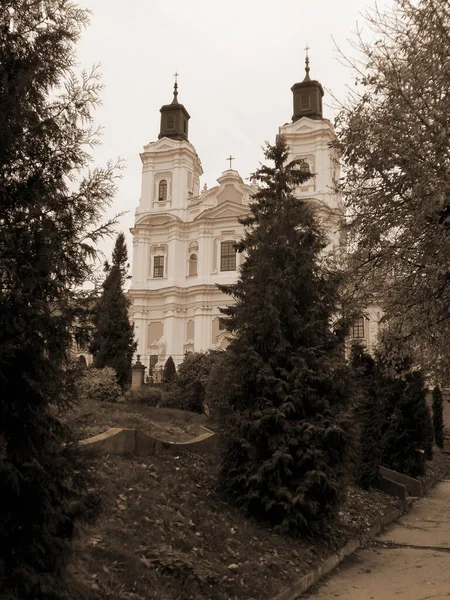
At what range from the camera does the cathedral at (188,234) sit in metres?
43.5

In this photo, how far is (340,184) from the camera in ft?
33.2

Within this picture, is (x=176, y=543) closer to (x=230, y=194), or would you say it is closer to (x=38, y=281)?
(x=38, y=281)

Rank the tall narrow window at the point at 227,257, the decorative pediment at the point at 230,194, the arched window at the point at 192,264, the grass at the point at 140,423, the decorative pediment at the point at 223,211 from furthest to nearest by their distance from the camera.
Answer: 1. the arched window at the point at 192,264
2. the decorative pediment at the point at 230,194
3. the decorative pediment at the point at 223,211
4. the tall narrow window at the point at 227,257
5. the grass at the point at 140,423

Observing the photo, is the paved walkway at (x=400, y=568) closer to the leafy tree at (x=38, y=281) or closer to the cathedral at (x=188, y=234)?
the leafy tree at (x=38, y=281)

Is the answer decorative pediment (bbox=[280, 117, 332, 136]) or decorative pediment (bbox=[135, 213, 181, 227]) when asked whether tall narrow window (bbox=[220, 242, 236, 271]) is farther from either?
decorative pediment (bbox=[280, 117, 332, 136])

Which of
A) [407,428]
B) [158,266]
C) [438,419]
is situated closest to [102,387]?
[407,428]

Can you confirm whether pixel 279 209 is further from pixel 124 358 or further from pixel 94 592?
pixel 124 358

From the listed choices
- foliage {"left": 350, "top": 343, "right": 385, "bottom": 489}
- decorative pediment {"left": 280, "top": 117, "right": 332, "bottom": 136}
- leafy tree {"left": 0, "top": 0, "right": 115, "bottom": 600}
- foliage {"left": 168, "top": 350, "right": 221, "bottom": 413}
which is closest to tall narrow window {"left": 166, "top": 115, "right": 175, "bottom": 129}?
decorative pediment {"left": 280, "top": 117, "right": 332, "bottom": 136}

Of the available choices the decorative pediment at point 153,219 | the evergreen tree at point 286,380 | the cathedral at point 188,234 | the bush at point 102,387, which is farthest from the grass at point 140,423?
the decorative pediment at point 153,219

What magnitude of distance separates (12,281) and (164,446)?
241 inches

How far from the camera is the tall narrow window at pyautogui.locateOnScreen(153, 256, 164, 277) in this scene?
46938mm

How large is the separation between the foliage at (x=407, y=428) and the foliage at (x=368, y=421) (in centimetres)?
174

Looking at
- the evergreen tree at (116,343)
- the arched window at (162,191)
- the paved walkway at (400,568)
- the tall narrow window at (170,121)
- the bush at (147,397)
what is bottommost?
the paved walkway at (400,568)

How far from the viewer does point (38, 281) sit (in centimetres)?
439
